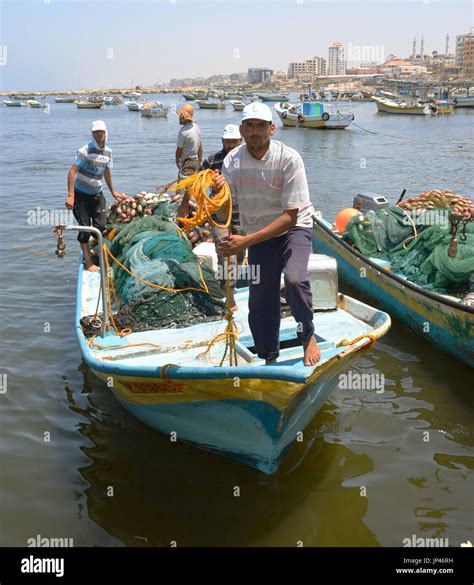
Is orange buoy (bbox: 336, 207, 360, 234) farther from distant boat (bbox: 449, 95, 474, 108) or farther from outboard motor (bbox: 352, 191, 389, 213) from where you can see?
distant boat (bbox: 449, 95, 474, 108)

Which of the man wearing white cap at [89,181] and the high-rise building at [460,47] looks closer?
the man wearing white cap at [89,181]

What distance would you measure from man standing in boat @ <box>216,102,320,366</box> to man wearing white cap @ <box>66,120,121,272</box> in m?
3.92

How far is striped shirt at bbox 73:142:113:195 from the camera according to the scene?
8289mm

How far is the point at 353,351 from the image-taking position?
16.1ft

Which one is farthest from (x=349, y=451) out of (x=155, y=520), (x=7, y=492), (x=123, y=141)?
(x=123, y=141)

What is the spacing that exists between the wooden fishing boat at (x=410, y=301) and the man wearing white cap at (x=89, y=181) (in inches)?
155

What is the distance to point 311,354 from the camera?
16.1 feet

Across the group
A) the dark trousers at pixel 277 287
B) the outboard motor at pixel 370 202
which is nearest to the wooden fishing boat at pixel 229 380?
the dark trousers at pixel 277 287

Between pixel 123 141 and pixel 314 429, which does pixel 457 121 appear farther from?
pixel 314 429

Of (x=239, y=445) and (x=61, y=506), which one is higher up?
(x=239, y=445)

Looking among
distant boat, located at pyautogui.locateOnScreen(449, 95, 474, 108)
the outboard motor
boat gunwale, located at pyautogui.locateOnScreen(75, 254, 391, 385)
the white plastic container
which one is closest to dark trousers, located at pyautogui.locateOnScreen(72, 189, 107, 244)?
boat gunwale, located at pyautogui.locateOnScreen(75, 254, 391, 385)

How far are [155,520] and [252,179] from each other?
282 centimetres

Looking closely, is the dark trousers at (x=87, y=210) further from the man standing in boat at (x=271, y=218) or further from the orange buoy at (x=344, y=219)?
the orange buoy at (x=344, y=219)

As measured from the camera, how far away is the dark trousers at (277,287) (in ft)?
15.4
